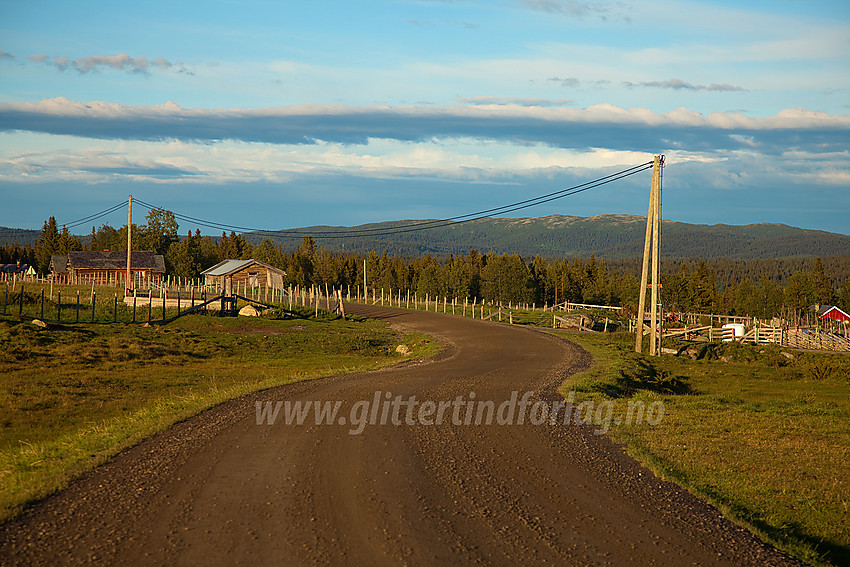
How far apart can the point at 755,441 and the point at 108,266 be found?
3669 inches

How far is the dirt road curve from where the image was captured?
21.2ft

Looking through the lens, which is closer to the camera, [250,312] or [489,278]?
[250,312]

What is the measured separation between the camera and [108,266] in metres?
91.1

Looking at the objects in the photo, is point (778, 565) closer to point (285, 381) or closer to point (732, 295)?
point (285, 381)

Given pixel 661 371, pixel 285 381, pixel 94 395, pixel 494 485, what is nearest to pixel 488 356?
pixel 661 371

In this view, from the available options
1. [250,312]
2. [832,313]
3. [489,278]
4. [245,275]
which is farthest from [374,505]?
[832,313]

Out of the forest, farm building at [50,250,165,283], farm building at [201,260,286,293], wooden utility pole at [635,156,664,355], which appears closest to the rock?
wooden utility pole at [635,156,664,355]

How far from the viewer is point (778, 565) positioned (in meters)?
6.62

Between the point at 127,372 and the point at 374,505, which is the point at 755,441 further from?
the point at 127,372

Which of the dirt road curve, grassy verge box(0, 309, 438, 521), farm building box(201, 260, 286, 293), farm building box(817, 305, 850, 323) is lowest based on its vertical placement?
farm building box(817, 305, 850, 323)

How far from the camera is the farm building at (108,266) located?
3494 inches

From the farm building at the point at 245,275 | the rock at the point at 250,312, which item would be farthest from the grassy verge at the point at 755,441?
the farm building at the point at 245,275

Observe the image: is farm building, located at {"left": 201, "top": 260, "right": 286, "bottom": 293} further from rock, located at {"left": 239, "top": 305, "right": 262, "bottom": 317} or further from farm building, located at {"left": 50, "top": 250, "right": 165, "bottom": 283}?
rock, located at {"left": 239, "top": 305, "right": 262, "bottom": 317}

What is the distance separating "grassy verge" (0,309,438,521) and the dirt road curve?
1.08m
